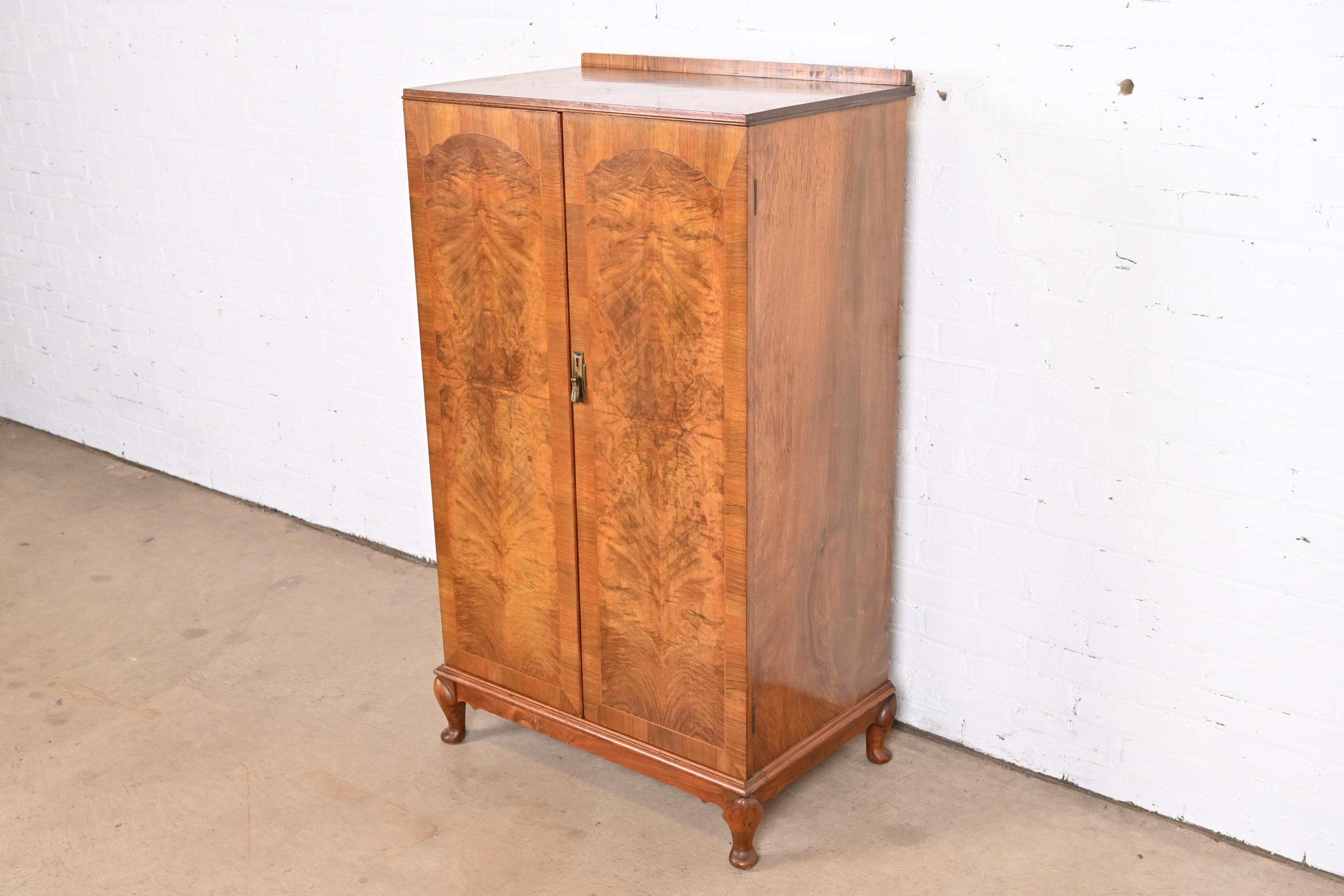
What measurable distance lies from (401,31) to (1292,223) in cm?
243

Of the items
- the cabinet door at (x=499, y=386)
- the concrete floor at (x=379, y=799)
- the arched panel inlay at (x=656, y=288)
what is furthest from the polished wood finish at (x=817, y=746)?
the arched panel inlay at (x=656, y=288)

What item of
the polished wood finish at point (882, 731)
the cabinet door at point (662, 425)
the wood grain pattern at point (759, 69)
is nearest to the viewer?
the cabinet door at point (662, 425)

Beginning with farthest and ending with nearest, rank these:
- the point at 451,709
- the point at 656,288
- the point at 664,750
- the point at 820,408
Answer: the point at 451,709 < the point at 664,750 < the point at 820,408 < the point at 656,288

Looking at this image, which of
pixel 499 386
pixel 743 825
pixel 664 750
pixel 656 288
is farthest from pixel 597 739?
pixel 656 288

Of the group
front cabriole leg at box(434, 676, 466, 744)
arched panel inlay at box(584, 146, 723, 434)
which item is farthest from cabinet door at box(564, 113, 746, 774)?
front cabriole leg at box(434, 676, 466, 744)

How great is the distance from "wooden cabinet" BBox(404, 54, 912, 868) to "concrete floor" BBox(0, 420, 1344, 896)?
0.48 ft

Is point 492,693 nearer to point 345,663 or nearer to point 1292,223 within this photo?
point 345,663

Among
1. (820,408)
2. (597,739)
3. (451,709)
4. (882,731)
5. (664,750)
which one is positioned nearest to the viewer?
(820,408)

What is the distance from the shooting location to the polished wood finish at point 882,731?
3205 millimetres

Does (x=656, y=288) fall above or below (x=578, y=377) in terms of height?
above

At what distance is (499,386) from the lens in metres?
2.96

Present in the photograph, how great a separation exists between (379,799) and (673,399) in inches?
47.7

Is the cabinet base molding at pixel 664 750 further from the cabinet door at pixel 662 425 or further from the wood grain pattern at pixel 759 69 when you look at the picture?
the wood grain pattern at pixel 759 69

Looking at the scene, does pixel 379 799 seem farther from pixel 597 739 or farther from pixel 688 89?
pixel 688 89
